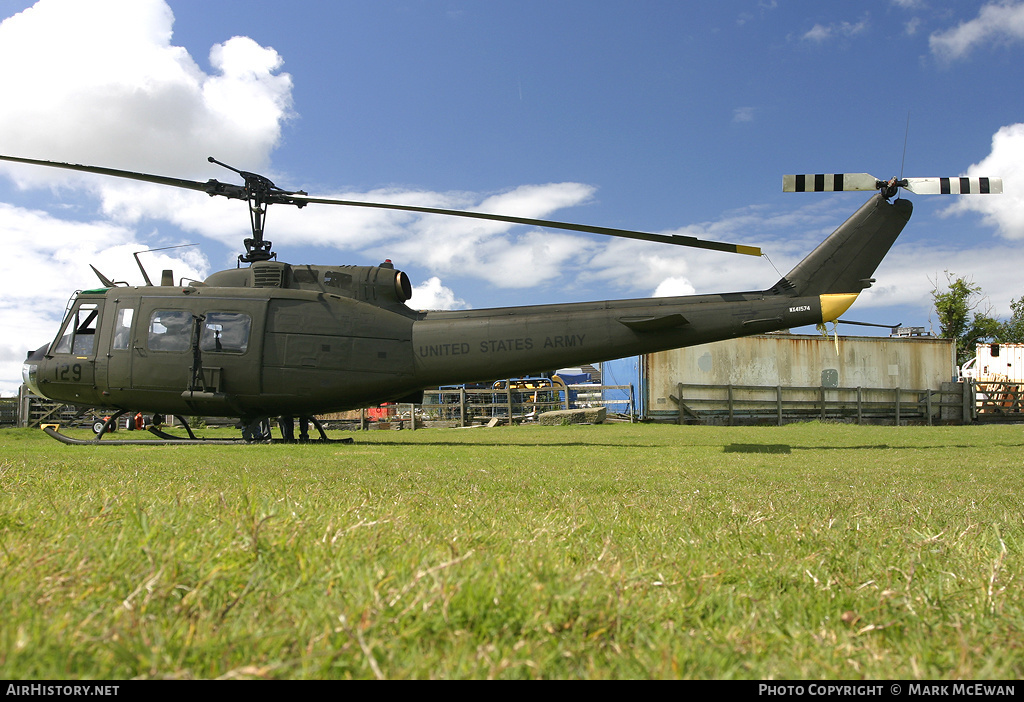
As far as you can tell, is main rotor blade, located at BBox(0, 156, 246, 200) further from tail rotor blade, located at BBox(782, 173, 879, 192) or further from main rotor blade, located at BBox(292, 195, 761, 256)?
tail rotor blade, located at BBox(782, 173, 879, 192)

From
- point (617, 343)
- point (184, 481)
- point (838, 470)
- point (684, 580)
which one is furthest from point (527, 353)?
point (684, 580)

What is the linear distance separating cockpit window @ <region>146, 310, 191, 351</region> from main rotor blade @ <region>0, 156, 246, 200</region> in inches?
82.9

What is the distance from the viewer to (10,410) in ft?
74.0

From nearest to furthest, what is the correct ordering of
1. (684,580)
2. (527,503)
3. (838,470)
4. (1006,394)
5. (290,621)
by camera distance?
(290,621) → (684,580) → (527,503) → (838,470) → (1006,394)

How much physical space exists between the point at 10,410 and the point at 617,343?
2344 centimetres

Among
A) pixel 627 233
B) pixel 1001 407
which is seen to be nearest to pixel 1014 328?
pixel 1001 407

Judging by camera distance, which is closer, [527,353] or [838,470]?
[838,470]

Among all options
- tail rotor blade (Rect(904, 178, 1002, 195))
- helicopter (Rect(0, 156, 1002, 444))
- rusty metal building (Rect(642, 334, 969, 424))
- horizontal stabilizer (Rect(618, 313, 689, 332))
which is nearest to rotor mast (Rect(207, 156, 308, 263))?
helicopter (Rect(0, 156, 1002, 444))

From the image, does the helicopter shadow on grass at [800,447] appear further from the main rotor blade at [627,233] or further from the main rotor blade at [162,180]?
the main rotor blade at [162,180]

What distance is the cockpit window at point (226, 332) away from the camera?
34.9ft

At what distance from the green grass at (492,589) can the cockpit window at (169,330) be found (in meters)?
7.89

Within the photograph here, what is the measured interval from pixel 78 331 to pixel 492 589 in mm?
12295

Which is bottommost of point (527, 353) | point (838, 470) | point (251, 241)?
point (838, 470)

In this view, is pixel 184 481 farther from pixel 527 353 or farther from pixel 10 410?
pixel 10 410
